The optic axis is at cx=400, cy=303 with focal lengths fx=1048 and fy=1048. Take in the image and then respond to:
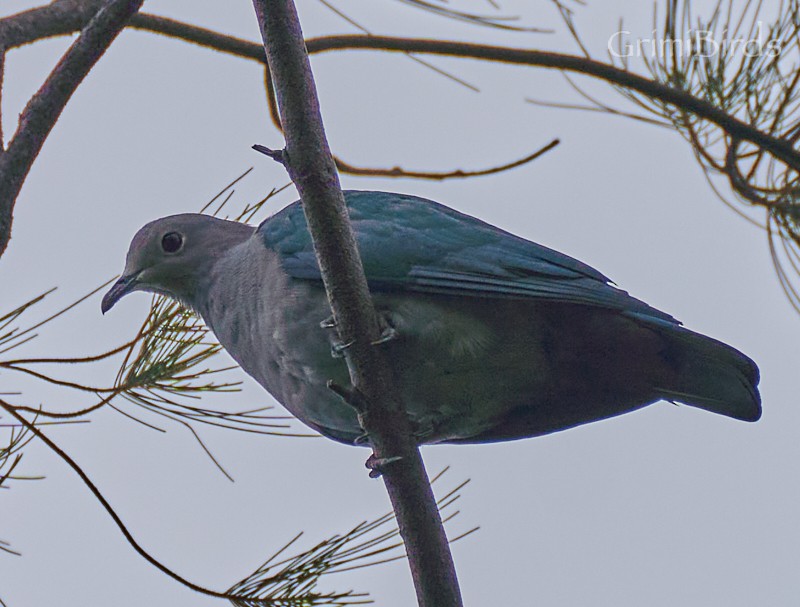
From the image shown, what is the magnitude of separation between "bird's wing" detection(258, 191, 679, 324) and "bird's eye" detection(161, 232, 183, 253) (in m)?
0.42

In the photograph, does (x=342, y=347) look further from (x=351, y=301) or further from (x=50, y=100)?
(x=50, y=100)

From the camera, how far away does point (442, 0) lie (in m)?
2.84

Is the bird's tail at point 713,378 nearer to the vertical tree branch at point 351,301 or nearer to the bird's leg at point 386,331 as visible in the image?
the bird's leg at point 386,331

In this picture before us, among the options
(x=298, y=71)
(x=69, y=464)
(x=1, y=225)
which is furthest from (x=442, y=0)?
(x=69, y=464)

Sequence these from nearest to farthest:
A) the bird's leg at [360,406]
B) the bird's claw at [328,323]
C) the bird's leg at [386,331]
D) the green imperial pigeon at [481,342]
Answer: the bird's leg at [360,406] → the bird's leg at [386,331] → the bird's claw at [328,323] → the green imperial pigeon at [481,342]

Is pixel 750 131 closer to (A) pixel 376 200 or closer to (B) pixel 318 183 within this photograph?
(A) pixel 376 200

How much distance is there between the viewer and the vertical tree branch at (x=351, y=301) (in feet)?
7.43

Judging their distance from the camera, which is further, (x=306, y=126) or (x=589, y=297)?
(x=589, y=297)

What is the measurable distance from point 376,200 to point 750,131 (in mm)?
1199

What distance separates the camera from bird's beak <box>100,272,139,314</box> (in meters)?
3.68

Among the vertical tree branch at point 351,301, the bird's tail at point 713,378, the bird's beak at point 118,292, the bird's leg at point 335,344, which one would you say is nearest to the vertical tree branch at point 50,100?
the vertical tree branch at point 351,301

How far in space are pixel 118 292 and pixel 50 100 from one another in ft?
5.08

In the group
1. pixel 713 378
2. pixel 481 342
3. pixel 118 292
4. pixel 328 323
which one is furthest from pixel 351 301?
pixel 118 292

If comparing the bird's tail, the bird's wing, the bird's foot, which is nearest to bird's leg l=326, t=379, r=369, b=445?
the bird's foot
